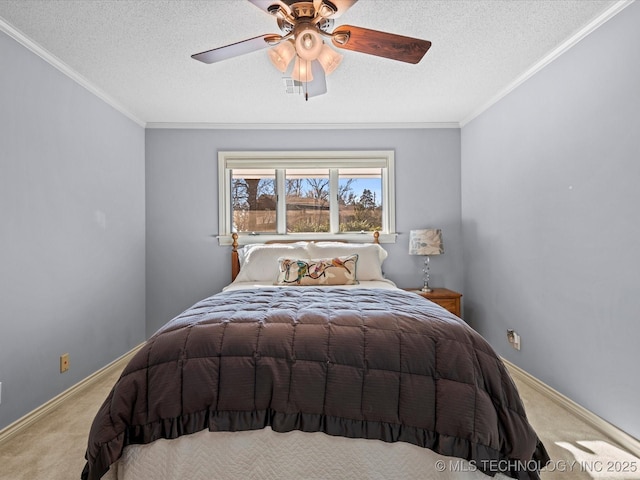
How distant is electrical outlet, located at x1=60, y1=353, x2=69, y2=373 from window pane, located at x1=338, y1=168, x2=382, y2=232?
9.09ft

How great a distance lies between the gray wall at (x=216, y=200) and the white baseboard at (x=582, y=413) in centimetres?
133

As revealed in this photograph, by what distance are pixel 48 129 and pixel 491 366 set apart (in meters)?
3.07

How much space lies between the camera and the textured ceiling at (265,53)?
6.68 ft

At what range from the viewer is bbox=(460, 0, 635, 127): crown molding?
79.7 inches

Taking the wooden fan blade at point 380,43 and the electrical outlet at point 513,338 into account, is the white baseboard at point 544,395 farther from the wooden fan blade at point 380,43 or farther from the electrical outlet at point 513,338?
the wooden fan blade at point 380,43

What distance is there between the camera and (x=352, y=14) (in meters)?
2.11

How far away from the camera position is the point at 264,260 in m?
3.48

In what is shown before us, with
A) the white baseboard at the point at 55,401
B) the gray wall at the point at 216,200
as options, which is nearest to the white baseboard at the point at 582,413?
the gray wall at the point at 216,200

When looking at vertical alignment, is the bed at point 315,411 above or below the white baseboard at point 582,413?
above

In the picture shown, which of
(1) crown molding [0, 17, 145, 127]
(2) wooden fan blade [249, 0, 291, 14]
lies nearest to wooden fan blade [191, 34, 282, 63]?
(2) wooden fan blade [249, 0, 291, 14]

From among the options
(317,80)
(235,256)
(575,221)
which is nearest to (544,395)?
(575,221)

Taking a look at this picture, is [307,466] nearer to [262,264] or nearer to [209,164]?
[262,264]

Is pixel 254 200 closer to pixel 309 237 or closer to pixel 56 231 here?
pixel 309 237

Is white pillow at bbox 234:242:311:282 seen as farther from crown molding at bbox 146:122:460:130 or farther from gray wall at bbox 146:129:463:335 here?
crown molding at bbox 146:122:460:130
